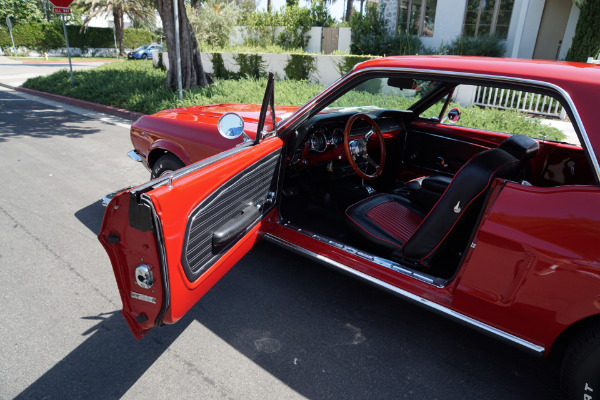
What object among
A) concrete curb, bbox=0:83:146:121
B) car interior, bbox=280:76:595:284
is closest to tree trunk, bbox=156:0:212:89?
concrete curb, bbox=0:83:146:121

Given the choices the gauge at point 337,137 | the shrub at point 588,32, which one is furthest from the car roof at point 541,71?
the shrub at point 588,32

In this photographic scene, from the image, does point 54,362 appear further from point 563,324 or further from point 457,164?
point 457,164

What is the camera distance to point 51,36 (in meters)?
32.5

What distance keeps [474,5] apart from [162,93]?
1079 centimetres

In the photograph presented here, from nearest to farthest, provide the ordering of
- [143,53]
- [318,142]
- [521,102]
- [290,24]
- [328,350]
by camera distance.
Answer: [328,350], [318,142], [521,102], [290,24], [143,53]

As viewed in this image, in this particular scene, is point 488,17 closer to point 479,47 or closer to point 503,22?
point 503,22

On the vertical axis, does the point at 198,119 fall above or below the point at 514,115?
above

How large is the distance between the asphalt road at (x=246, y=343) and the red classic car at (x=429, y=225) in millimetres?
383

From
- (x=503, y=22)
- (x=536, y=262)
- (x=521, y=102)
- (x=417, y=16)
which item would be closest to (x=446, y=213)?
(x=536, y=262)

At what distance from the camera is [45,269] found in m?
3.15

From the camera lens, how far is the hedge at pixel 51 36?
3105cm

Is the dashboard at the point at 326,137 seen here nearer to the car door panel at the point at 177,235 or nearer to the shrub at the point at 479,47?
the car door panel at the point at 177,235

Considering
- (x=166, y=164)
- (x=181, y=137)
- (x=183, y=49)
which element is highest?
(x=183, y=49)

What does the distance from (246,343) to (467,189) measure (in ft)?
5.25
